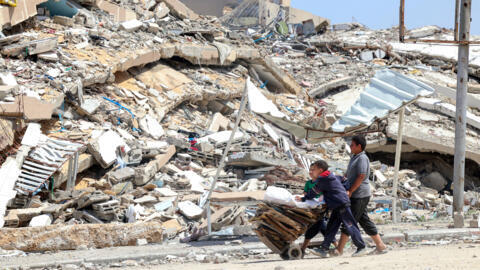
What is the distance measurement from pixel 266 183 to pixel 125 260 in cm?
506

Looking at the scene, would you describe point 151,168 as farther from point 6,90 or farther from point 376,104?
point 376,104

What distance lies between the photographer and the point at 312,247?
563 centimetres

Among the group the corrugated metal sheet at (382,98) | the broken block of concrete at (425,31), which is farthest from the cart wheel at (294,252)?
the broken block of concrete at (425,31)

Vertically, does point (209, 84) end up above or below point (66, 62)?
below

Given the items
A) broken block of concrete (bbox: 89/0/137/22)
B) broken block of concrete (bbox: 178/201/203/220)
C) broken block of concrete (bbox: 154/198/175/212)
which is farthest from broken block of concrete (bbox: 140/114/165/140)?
broken block of concrete (bbox: 89/0/137/22)

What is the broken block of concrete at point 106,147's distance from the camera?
941cm

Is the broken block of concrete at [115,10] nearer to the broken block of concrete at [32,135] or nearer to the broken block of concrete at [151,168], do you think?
the broken block of concrete at [151,168]

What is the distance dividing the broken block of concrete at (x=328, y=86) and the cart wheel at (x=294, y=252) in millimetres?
14968

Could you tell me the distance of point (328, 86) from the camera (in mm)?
20484

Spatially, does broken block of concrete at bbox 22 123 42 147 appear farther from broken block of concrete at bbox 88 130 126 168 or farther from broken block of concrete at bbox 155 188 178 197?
broken block of concrete at bbox 155 188 178 197

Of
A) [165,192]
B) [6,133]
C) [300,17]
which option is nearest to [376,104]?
[165,192]

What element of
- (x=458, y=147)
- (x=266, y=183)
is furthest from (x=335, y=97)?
(x=458, y=147)

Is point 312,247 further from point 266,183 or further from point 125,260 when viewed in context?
point 266,183

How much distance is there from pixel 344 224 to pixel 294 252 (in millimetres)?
522
